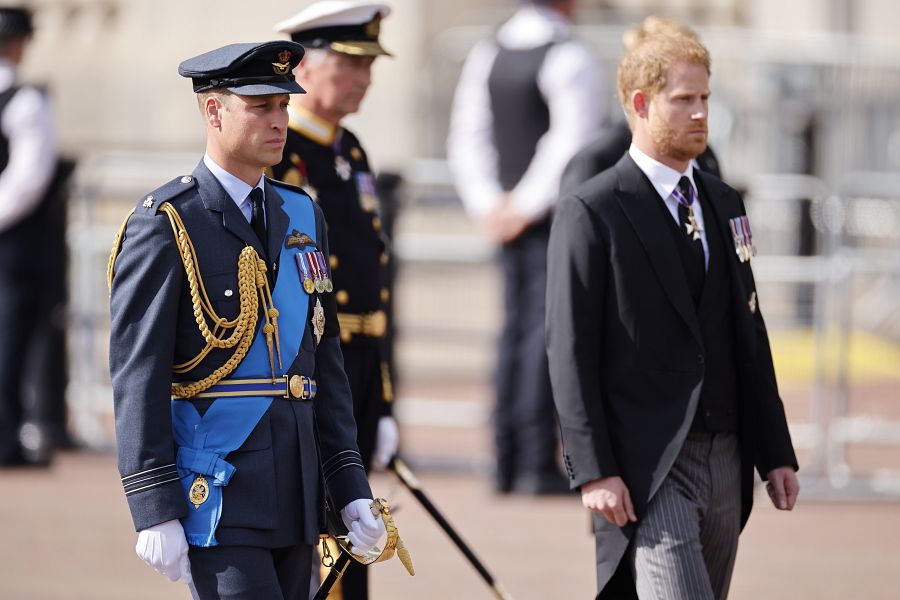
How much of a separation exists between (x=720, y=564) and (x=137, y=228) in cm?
170

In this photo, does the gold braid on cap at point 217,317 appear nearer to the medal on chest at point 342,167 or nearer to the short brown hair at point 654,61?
the short brown hair at point 654,61

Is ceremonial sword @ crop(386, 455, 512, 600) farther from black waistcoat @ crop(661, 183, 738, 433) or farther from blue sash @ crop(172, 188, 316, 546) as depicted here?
blue sash @ crop(172, 188, 316, 546)

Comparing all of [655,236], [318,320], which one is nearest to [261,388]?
[318,320]

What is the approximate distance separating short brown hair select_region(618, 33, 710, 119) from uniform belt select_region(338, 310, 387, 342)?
3.50 feet

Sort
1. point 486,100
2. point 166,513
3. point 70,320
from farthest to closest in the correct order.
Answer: point 70,320
point 486,100
point 166,513

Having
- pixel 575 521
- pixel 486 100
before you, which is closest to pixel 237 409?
pixel 575 521

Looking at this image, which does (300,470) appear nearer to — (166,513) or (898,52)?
(166,513)

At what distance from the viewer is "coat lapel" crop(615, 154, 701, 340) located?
418cm

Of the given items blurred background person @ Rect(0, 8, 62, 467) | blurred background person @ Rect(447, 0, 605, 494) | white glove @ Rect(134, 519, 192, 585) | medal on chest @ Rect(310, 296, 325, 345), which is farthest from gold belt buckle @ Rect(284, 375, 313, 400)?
blurred background person @ Rect(0, 8, 62, 467)

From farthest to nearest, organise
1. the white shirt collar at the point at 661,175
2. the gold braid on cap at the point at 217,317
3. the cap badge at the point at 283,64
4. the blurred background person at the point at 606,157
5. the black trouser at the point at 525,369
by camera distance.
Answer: the black trouser at the point at 525,369 < the blurred background person at the point at 606,157 < the white shirt collar at the point at 661,175 < the cap badge at the point at 283,64 < the gold braid on cap at the point at 217,317

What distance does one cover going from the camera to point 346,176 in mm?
4953

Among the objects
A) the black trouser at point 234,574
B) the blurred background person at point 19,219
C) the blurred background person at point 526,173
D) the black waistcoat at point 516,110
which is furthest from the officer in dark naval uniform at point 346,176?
the blurred background person at point 19,219

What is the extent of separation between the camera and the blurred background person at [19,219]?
28.3 feet

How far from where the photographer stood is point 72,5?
719 inches
